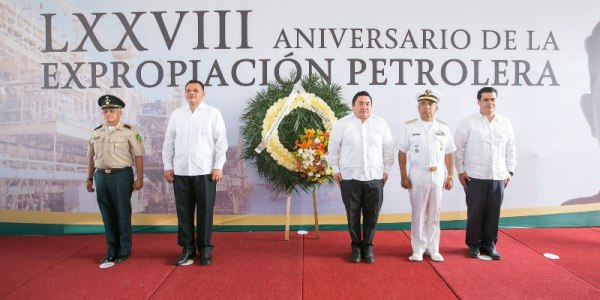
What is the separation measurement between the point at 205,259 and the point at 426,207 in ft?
6.98

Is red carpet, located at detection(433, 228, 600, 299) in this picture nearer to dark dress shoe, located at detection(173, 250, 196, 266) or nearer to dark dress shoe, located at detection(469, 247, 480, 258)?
dark dress shoe, located at detection(469, 247, 480, 258)

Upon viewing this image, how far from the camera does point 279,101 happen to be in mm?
4301

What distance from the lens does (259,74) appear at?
4.86 meters

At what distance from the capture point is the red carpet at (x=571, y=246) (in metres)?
3.51

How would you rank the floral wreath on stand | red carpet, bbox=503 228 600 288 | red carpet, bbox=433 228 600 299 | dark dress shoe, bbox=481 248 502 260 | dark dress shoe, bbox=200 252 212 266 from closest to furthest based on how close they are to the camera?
red carpet, bbox=433 228 600 299
red carpet, bbox=503 228 600 288
dark dress shoe, bbox=200 252 212 266
dark dress shoe, bbox=481 248 502 260
the floral wreath on stand

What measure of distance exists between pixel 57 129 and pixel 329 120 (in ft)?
10.9

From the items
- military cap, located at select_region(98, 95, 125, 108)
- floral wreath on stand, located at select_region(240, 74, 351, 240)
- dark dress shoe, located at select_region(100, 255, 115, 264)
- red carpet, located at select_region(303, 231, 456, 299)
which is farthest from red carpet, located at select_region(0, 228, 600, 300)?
military cap, located at select_region(98, 95, 125, 108)

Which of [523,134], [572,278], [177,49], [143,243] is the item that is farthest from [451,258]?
[177,49]

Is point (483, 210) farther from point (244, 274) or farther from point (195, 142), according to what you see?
point (195, 142)

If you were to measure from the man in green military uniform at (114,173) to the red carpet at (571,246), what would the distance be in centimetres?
410

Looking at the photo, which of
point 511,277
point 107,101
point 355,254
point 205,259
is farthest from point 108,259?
point 511,277

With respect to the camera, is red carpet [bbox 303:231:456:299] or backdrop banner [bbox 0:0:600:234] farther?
backdrop banner [bbox 0:0:600:234]

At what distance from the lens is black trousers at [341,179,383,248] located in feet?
12.0

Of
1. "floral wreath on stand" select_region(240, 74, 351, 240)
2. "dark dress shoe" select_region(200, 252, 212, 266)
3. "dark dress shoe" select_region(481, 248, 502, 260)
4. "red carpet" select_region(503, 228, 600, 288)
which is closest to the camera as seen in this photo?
"red carpet" select_region(503, 228, 600, 288)
